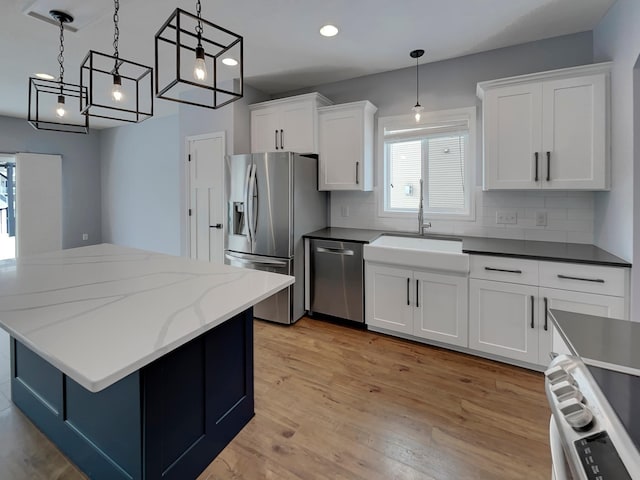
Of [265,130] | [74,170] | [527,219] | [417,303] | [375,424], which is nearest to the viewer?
[375,424]

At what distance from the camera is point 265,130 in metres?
3.73

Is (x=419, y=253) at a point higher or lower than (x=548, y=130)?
lower

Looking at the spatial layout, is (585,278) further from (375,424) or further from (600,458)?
(600,458)

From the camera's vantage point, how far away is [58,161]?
5973mm

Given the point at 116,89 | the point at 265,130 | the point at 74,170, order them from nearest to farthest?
the point at 116,89, the point at 265,130, the point at 74,170

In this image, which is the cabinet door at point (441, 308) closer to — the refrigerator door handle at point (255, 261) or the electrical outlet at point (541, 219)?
the electrical outlet at point (541, 219)

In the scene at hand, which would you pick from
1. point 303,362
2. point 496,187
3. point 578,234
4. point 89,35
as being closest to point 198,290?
point 303,362

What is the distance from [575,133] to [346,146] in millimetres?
1924

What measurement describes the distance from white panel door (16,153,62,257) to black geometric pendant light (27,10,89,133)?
834mm

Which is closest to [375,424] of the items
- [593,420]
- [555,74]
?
[593,420]

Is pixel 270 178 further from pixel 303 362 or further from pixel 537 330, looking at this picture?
pixel 537 330

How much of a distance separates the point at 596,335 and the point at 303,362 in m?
2.01

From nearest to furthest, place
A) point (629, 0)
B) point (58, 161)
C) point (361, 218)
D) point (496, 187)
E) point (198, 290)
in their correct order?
1. point (198, 290)
2. point (629, 0)
3. point (496, 187)
4. point (361, 218)
5. point (58, 161)

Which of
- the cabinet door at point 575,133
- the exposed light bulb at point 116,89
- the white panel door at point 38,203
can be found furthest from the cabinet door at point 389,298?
the white panel door at point 38,203
